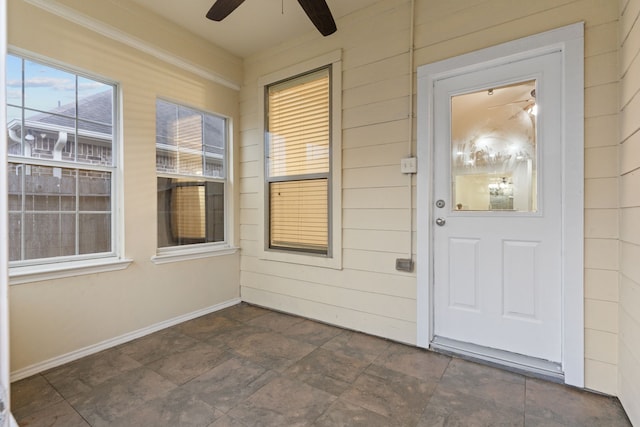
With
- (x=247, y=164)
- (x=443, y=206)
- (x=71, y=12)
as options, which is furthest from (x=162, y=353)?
(x=71, y=12)

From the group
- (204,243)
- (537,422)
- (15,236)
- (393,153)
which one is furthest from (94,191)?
(537,422)

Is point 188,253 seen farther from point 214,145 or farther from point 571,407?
point 571,407

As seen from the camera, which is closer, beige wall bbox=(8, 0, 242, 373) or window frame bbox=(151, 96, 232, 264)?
beige wall bbox=(8, 0, 242, 373)

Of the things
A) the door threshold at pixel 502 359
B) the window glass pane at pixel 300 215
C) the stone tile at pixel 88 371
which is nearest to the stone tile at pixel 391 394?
the door threshold at pixel 502 359

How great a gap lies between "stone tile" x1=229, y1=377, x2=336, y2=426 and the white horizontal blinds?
1.80 metres

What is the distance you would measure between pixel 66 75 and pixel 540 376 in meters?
3.86

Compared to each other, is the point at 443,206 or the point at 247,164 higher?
the point at 247,164

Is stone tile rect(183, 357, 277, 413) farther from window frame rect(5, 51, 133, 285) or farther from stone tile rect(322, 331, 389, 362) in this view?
window frame rect(5, 51, 133, 285)

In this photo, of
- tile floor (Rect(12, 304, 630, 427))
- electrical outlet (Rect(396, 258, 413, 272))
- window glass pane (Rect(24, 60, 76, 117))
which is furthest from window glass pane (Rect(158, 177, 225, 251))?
electrical outlet (Rect(396, 258, 413, 272))

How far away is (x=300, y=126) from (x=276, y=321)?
1.93 metres

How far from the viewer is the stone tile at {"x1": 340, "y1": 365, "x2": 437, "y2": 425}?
164 centimetres

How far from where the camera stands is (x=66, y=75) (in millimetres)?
2242

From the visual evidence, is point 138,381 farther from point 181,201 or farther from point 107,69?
point 107,69

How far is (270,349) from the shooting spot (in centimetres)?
236
